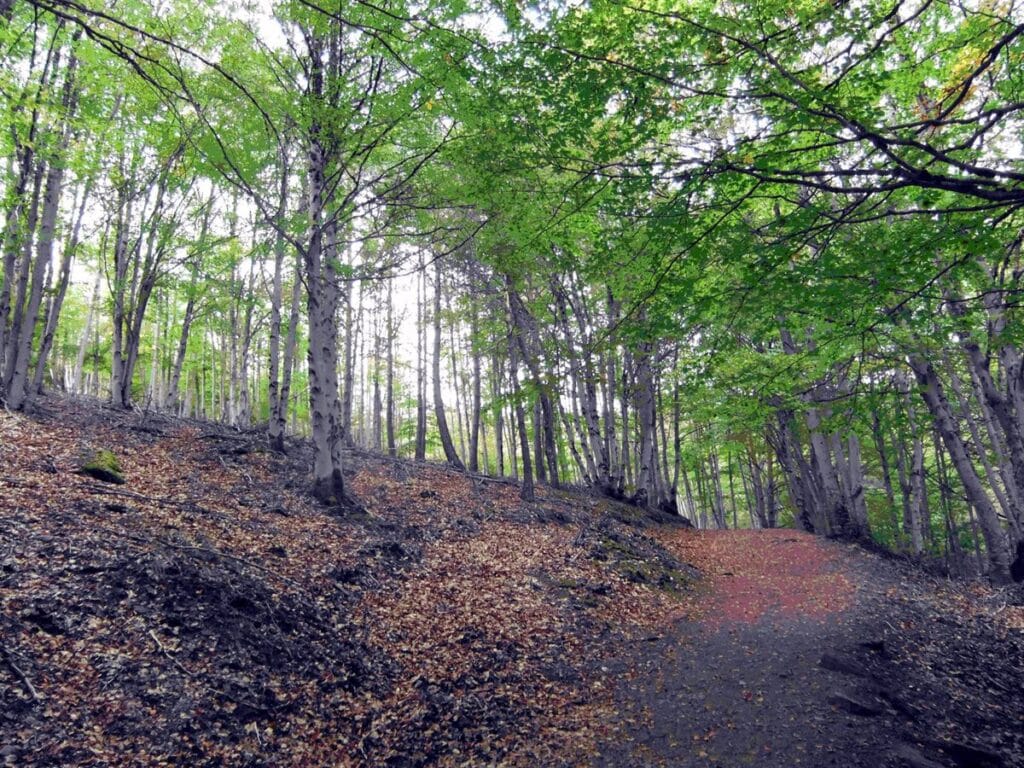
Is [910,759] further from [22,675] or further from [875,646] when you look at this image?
[22,675]

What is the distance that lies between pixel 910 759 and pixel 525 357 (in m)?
9.86

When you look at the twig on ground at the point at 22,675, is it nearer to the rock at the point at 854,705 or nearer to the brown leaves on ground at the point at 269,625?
the brown leaves on ground at the point at 269,625

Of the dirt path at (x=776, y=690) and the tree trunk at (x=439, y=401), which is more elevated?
the tree trunk at (x=439, y=401)

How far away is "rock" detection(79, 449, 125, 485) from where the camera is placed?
25.8 ft

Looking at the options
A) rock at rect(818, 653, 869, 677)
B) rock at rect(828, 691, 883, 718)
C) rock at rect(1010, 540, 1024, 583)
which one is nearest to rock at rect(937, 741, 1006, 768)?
rock at rect(828, 691, 883, 718)

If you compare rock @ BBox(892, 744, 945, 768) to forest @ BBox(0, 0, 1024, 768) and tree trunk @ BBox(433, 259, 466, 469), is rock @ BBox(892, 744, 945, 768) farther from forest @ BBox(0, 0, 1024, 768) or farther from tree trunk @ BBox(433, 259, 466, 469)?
tree trunk @ BBox(433, 259, 466, 469)

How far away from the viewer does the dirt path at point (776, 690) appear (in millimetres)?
4719

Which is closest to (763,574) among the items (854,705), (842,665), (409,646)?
(842,665)

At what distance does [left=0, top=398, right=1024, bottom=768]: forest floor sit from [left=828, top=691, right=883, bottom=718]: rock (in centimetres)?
2

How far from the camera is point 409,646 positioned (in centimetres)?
630

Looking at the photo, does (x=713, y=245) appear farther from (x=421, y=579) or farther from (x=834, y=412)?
(x=421, y=579)

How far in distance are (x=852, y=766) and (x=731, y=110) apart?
5652mm

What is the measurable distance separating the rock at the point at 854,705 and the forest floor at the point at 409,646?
2cm

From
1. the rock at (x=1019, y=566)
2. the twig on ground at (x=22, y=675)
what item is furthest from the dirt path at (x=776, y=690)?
the twig on ground at (x=22, y=675)
